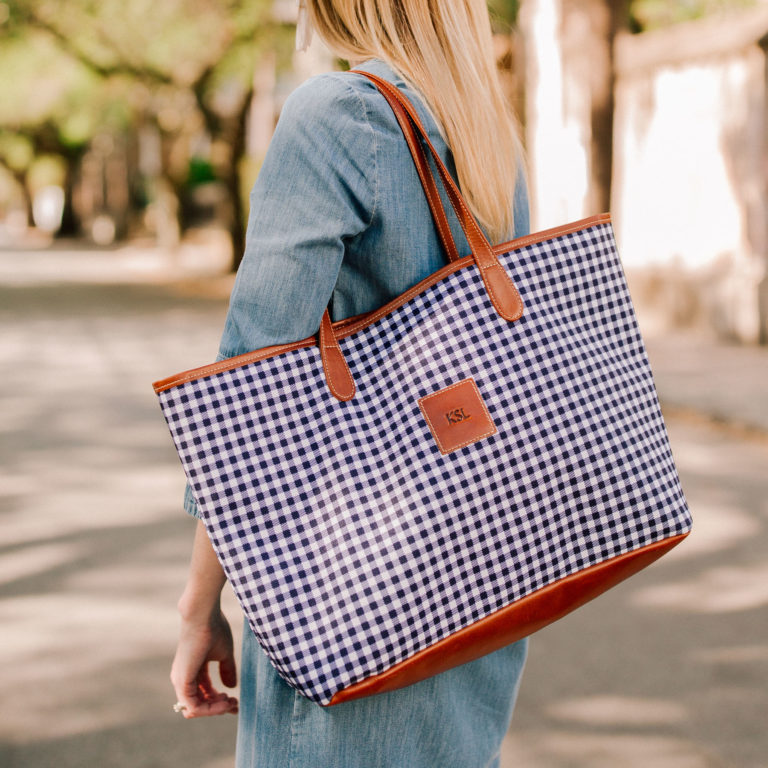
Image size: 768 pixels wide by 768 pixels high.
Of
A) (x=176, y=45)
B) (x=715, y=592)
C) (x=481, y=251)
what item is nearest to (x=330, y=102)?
(x=481, y=251)

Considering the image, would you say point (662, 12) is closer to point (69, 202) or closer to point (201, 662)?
point (201, 662)

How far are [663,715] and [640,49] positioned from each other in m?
10.7

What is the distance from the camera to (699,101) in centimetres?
1127

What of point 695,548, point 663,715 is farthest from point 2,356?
point 663,715

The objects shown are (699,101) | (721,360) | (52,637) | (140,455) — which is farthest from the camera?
(699,101)

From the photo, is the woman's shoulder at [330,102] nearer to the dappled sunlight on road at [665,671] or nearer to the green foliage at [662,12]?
the dappled sunlight on road at [665,671]

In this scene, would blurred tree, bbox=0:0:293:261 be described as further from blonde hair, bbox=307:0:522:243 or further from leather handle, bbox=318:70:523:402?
leather handle, bbox=318:70:523:402

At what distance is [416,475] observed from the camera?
1.19 metres

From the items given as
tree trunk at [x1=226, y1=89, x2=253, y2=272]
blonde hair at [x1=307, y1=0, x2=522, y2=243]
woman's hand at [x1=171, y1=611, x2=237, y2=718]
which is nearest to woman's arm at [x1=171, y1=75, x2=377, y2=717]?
blonde hair at [x1=307, y1=0, x2=522, y2=243]

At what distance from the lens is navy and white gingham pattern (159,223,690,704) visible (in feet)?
3.81

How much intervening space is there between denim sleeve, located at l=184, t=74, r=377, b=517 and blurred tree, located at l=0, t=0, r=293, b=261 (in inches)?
619

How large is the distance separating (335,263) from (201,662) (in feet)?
2.01

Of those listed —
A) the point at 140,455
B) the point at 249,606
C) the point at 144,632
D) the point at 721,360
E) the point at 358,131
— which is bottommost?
the point at 721,360

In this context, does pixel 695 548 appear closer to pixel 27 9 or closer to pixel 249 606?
pixel 249 606
